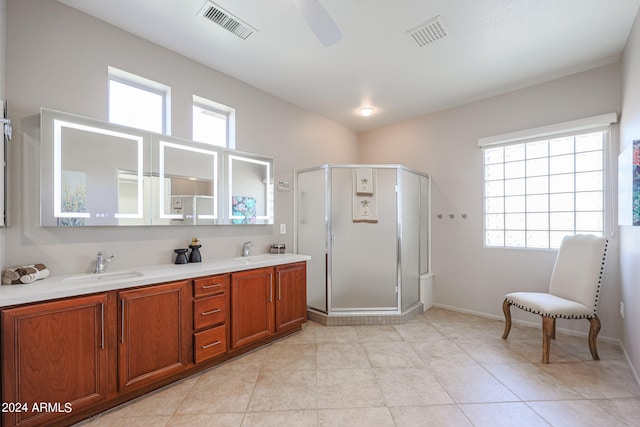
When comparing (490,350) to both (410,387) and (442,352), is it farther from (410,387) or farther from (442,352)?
(410,387)

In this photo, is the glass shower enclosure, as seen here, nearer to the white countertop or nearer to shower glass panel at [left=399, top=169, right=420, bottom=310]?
shower glass panel at [left=399, top=169, right=420, bottom=310]

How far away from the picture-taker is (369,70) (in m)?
2.86

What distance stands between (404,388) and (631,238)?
2.13 meters

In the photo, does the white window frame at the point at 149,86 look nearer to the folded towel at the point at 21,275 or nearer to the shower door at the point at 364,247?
the folded towel at the point at 21,275

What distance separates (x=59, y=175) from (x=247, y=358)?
2001 mm

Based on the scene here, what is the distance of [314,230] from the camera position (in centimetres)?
351

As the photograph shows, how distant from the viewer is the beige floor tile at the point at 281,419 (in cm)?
164

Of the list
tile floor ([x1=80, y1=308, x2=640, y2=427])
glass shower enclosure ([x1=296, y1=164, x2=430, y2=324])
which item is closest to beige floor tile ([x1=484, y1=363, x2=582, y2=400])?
tile floor ([x1=80, y1=308, x2=640, y2=427])

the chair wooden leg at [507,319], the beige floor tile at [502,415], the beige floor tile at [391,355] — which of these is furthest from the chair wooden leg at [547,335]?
the beige floor tile at [391,355]

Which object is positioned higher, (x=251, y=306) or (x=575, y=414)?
(x=251, y=306)

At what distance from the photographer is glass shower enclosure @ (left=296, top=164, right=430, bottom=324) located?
3.39 meters

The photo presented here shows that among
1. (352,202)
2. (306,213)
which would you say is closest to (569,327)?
(352,202)

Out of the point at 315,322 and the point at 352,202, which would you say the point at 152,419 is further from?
the point at 352,202

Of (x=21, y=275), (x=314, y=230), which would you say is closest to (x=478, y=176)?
(x=314, y=230)
